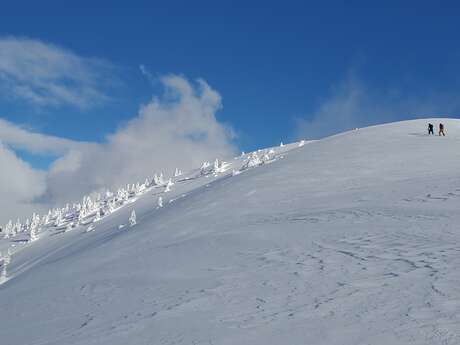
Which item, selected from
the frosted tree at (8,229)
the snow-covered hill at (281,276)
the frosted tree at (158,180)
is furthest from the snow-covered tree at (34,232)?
the snow-covered hill at (281,276)

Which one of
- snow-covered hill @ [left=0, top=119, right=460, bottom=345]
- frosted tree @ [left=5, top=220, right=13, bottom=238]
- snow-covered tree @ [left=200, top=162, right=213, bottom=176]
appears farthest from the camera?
frosted tree @ [left=5, top=220, right=13, bottom=238]

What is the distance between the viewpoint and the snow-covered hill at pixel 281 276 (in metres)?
8.76

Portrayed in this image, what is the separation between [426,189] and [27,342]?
1715 centimetres

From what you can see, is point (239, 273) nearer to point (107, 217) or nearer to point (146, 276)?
point (146, 276)

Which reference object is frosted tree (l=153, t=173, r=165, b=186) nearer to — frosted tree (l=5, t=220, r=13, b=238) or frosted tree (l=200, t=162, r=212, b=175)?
frosted tree (l=200, t=162, r=212, b=175)

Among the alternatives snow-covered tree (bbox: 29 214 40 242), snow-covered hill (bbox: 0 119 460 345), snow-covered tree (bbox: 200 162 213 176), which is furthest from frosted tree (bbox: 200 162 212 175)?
snow-covered hill (bbox: 0 119 460 345)

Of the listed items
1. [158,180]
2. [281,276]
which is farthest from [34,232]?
[281,276]

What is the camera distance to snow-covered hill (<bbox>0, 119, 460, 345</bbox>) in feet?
28.7

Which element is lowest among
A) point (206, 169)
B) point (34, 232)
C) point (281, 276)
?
point (281, 276)

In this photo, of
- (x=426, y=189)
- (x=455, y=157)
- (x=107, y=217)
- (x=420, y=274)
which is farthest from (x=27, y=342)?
(x=107, y=217)

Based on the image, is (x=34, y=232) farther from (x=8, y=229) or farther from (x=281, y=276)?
(x=281, y=276)

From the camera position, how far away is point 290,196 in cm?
2641

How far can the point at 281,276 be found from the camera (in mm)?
12289

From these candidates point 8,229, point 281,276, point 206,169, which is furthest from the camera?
point 8,229
